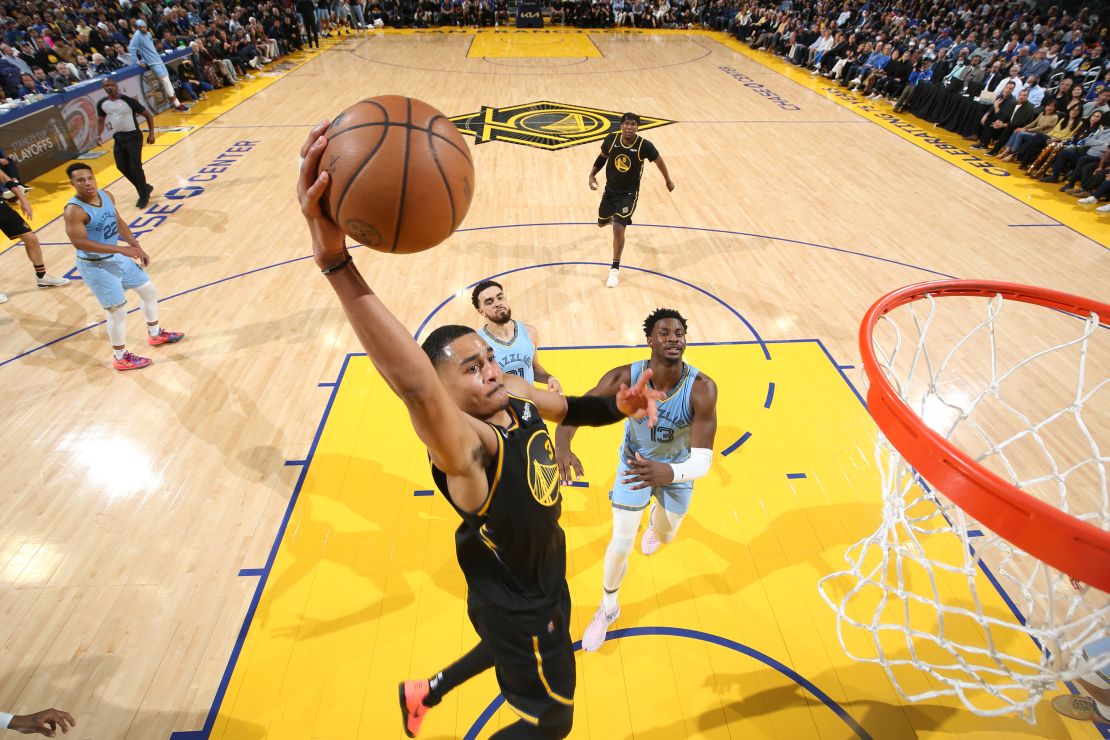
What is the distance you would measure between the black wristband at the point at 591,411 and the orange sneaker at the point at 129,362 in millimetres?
4755

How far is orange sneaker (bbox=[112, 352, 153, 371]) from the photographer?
543cm

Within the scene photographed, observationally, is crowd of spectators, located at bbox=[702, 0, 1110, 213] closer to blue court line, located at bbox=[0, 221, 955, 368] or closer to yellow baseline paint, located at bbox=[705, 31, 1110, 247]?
yellow baseline paint, located at bbox=[705, 31, 1110, 247]

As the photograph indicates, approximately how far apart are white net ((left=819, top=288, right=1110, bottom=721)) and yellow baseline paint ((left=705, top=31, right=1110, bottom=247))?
3729 millimetres

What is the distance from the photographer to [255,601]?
361 cm

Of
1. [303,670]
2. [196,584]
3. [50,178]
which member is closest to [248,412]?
[196,584]

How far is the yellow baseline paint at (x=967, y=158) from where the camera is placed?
872 centimetres

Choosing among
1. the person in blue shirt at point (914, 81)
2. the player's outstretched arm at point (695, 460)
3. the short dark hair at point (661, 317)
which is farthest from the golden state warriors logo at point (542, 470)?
the person in blue shirt at point (914, 81)

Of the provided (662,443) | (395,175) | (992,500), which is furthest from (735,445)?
(395,175)

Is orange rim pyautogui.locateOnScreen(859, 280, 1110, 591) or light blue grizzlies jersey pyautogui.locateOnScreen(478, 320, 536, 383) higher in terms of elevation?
orange rim pyautogui.locateOnScreen(859, 280, 1110, 591)

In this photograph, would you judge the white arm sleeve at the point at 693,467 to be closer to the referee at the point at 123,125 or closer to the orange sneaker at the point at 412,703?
the orange sneaker at the point at 412,703

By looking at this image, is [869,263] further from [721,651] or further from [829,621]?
[721,651]

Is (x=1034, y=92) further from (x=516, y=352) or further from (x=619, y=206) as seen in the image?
(x=516, y=352)

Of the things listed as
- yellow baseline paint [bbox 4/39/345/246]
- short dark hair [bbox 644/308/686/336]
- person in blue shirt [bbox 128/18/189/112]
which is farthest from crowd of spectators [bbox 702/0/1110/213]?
person in blue shirt [bbox 128/18/189/112]

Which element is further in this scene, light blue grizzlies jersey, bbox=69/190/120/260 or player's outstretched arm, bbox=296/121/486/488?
light blue grizzlies jersey, bbox=69/190/120/260
